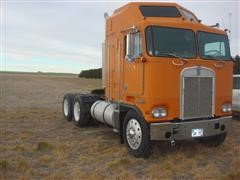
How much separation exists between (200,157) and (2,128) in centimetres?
661

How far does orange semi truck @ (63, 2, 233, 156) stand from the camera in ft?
27.4

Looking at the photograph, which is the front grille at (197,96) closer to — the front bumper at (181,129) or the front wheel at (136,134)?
the front bumper at (181,129)

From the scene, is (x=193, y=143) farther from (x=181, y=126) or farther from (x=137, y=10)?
(x=137, y=10)

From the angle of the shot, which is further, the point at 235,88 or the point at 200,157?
the point at 235,88

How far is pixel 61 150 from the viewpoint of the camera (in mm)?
9438

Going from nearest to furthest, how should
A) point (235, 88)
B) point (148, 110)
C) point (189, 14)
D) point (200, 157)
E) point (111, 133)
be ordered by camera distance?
1. point (148, 110)
2. point (200, 157)
3. point (189, 14)
4. point (111, 133)
5. point (235, 88)

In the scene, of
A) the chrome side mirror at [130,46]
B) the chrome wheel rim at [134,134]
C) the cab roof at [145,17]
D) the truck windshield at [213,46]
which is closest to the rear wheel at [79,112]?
the cab roof at [145,17]

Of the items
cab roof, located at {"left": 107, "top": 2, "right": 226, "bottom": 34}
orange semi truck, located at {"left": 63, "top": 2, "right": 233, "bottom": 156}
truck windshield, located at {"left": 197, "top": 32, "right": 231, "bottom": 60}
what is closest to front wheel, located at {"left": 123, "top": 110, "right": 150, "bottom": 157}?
orange semi truck, located at {"left": 63, "top": 2, "right": 233, "bottom": 156}

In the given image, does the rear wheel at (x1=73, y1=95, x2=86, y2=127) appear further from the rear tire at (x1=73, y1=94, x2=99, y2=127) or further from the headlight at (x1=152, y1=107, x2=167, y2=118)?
the headlight at (x1=152, y1=107, x2=167, y2=118)

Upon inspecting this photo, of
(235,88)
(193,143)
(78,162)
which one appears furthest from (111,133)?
(235,88)

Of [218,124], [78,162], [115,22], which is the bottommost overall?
→ [78,162]

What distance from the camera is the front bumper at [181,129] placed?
326 inches

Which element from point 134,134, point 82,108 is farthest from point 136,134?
point 82,108

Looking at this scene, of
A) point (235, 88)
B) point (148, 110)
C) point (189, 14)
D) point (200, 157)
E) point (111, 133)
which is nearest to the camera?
point (148, 110)
